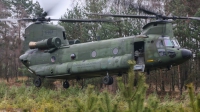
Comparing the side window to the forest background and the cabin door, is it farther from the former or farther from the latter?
the forest background

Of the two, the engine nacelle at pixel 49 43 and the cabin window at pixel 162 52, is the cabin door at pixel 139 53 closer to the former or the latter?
the cabin window at pixel 162 52

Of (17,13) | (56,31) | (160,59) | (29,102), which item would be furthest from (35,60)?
(17,13)

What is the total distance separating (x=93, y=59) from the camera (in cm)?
1333

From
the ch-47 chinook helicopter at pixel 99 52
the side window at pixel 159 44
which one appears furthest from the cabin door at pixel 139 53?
the side window at pixel 159 44

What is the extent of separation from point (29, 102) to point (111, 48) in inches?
161

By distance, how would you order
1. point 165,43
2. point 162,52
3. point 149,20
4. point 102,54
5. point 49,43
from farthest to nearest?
point 149,20 < point 49,43 < point 102,54 < point 165,43 < point 162,52

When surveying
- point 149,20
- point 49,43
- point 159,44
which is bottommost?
point 159,44

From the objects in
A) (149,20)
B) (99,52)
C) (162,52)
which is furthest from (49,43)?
(149,20)

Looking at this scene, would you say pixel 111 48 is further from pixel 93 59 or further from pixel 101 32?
pixel 101 32

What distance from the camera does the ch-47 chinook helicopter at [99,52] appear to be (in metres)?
11.8

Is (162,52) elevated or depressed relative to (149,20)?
depressed

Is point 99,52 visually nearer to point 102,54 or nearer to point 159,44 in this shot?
point 102,54

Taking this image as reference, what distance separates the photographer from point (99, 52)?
13.2m

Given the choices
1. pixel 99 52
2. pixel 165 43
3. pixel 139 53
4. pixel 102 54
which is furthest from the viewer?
pixel 99 52
